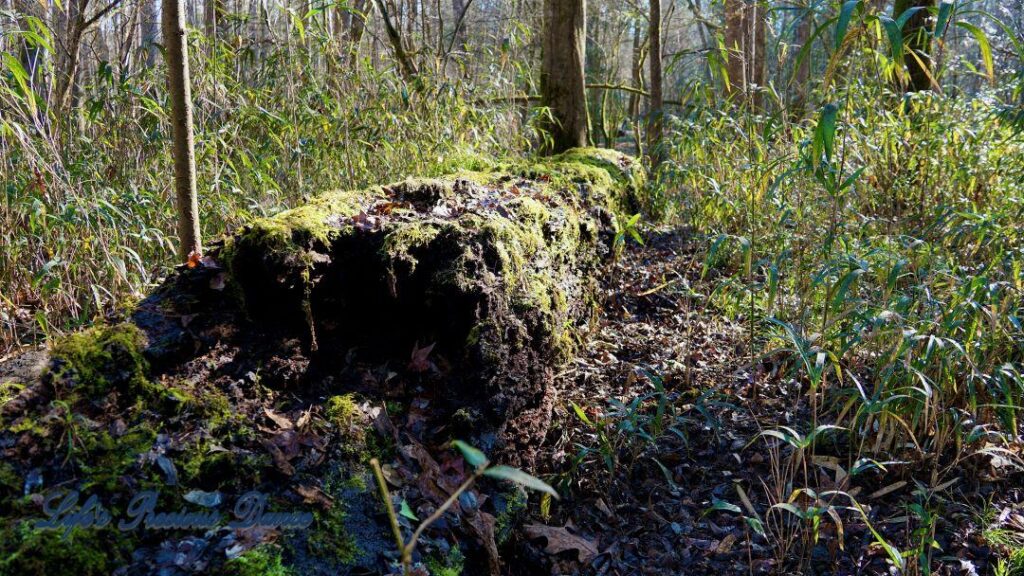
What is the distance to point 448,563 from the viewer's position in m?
1.83

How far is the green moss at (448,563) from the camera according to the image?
1.80 metres

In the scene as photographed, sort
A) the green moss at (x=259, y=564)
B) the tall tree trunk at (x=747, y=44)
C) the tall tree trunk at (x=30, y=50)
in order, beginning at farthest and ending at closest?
1. the tall tree trunk at (x=747, y=44)
2. the tall tree trunk at (x=30, y=50)
3. the green moss at (x=259, y=564)

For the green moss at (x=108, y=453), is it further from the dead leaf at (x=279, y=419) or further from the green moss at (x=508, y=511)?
the green moss at (x=508, y=511)

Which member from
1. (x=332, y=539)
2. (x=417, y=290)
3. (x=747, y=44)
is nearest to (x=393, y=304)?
(x=417, y=290)

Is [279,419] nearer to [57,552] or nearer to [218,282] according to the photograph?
[218,282]

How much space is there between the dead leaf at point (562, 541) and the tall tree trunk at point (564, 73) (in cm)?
413

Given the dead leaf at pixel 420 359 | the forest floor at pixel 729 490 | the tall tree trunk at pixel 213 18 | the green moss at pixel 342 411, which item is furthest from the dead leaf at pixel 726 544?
the tall tree trunk at pixel 213 18

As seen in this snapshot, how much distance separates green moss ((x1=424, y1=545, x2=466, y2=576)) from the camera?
1796mm

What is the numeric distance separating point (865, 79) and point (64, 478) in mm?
5092

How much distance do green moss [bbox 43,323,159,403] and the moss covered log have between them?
379 millimetres

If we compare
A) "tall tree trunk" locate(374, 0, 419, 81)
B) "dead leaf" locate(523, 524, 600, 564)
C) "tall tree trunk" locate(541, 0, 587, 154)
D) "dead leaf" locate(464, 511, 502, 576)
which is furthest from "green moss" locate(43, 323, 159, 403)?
"tall tree trunk" locate(541, 0, 587, 154)

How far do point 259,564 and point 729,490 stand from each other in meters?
1.68

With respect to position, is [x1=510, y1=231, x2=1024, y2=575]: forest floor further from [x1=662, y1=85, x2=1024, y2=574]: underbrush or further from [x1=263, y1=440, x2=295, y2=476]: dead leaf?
[x1=263, y1=440, x2=295, y2=476]: dead leaf

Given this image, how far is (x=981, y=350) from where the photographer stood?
2.48 meters
